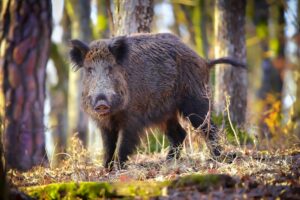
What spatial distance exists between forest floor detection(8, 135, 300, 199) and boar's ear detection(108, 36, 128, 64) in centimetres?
149

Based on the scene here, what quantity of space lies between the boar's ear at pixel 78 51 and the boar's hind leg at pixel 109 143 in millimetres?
1038

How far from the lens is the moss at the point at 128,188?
494 cm

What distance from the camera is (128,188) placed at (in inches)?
197

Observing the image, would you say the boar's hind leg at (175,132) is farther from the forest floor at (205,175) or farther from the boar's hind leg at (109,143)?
the boar's hind leg at (109,143)

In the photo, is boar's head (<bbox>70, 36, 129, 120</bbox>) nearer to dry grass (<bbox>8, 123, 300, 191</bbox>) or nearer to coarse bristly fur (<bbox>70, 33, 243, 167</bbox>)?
coarse bristly fur (<bbox>70, 33, 243, 167</bbox>)

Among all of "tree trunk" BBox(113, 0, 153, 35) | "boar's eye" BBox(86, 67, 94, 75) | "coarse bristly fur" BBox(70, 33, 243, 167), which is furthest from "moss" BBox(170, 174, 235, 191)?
"tree trunk" BBox(113, 0, 153, 35)

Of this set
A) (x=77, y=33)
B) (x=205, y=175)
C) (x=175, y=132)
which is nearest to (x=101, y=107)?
(x=175, y=132)

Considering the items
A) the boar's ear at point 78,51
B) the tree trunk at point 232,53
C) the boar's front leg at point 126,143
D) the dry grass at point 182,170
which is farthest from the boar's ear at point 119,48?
the tree trunk at point 232,53

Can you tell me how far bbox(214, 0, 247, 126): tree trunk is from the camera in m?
10.7

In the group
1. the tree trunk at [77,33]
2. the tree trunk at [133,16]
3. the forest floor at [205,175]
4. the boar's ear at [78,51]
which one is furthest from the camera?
the tree trunk at [77,33]

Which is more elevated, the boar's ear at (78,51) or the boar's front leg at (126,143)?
the boar's ear at (78,51)

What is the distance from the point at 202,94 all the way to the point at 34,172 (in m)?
2.78

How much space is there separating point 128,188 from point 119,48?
3.35 m

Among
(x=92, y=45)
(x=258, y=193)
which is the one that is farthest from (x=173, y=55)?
(x=258, y=193)
